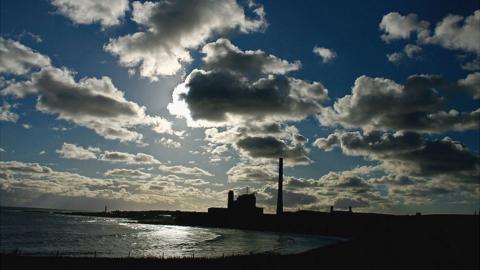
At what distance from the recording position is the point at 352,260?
34.2m

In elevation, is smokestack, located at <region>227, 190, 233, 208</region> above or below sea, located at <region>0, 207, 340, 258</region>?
above

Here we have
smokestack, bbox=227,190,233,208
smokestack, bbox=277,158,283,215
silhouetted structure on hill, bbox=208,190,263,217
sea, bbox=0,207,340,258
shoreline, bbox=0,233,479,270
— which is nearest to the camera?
shoreline, bbox=0,233,479,270

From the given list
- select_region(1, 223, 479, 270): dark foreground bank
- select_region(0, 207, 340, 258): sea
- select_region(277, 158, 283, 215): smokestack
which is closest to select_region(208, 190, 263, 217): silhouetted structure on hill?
select_region(277, 158, 283, 215): smokestack

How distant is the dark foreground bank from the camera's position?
1213 inches

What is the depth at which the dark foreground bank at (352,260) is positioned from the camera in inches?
1213

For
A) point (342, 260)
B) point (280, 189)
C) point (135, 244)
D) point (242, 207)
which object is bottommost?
point (135, 244)

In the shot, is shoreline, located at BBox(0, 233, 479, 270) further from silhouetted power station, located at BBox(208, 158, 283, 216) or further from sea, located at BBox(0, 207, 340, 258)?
silhouetted power station, located at BBox(208, 158, 283, 216)

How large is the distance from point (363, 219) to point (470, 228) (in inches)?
2520

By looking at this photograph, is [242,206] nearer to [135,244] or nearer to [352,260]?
[135,244]

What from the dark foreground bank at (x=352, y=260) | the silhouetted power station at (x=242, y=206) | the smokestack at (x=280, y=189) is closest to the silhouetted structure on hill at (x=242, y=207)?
the silhouetted power station at (x=242, y=206)

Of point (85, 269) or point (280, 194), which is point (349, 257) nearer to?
point (85, 269)

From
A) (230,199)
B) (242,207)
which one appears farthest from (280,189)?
(230,199)

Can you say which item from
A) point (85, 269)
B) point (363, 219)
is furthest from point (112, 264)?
point (363, 219)

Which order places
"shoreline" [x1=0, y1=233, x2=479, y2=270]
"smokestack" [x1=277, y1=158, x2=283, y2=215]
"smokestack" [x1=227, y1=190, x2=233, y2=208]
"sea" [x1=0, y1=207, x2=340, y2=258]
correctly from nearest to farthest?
1. "shoreline" [x1=0, y1=233, x2=479, y2=270]
2. "sea" [x1=0, y1=207, x2=340, y2=258]
3. "smokestack" [x1=277, y1=158, x2=283, y2=215]
4. "smokestack" [x1=227, y1=190, x2=233, y2=208]
